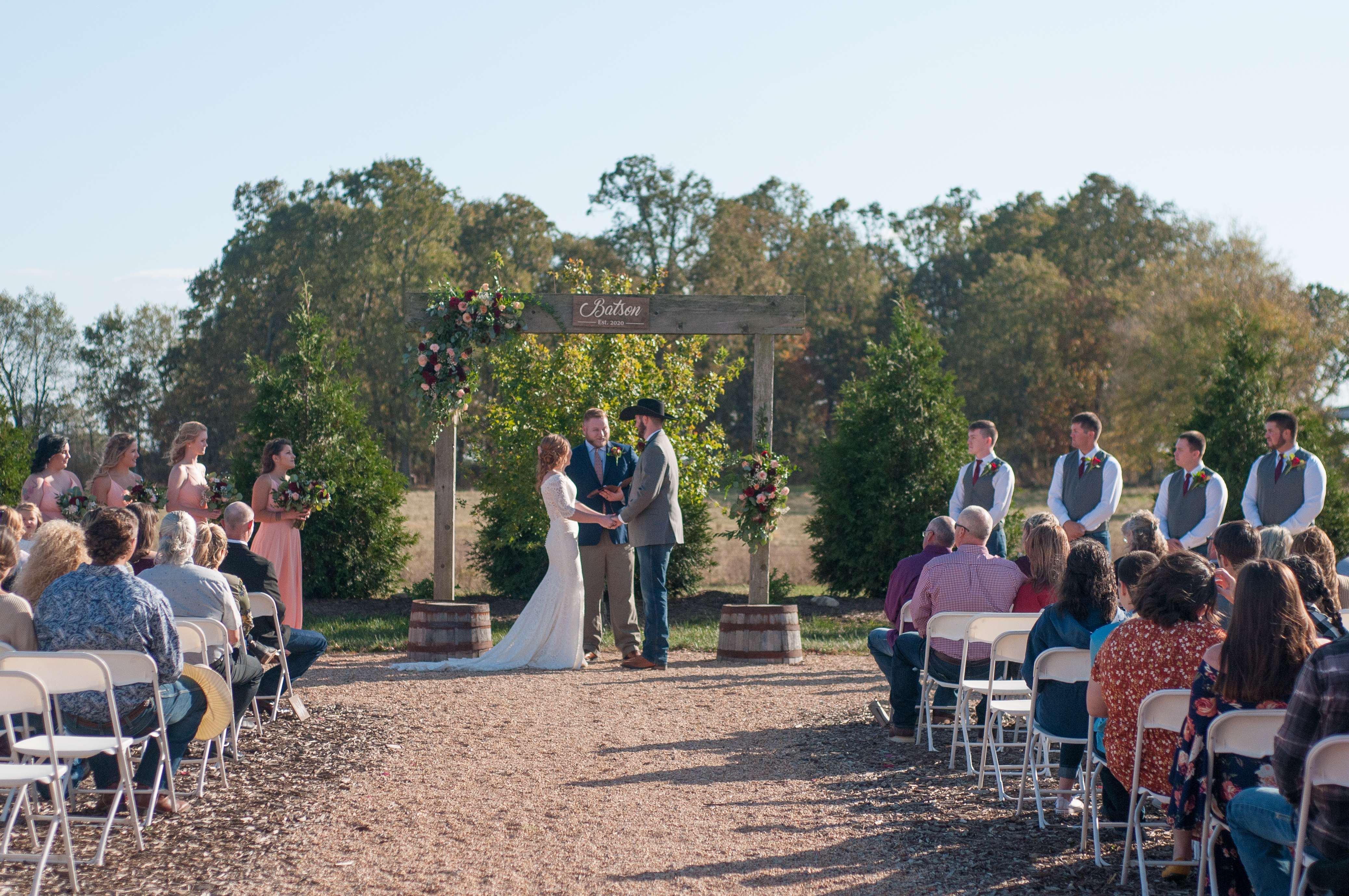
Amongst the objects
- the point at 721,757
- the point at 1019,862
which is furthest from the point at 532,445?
the point at 1019,862

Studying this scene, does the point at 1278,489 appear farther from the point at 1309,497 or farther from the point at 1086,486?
the point at 1086,486

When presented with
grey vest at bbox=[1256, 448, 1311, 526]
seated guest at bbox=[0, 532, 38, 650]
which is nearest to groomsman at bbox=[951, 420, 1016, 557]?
grey vest at bbox=[1256, 448, 1311, 526]

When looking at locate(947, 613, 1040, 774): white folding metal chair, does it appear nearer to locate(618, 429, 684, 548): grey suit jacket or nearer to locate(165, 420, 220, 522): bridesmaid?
locate(618, 429, 684, 548): grey suit jacket

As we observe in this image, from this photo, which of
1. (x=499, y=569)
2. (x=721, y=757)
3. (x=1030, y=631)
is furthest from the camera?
(x=499, y=569)

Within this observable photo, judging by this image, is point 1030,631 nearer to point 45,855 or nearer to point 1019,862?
point 1019,862

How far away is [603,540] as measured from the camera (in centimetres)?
926

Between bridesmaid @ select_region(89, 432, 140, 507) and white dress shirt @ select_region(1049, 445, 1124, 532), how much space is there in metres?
6.88

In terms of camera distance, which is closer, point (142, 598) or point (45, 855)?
point (45, 855)

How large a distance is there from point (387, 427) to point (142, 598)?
3126 cm

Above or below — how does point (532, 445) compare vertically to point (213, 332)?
below

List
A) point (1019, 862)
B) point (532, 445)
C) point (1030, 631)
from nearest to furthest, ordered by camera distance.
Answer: point (1019, 862)
point (1030, 631)
point (532, 445)

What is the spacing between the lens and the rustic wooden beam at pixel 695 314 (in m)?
9.95

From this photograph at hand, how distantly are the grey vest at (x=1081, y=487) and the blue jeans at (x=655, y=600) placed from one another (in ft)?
10.2

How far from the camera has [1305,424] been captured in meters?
14.8
